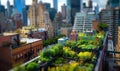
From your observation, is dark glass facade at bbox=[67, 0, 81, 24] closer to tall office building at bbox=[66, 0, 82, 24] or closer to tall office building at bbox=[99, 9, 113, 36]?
tall office building at bbox=[66, 0, 82, 24]

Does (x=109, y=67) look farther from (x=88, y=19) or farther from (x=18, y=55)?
(x=88, y=19)

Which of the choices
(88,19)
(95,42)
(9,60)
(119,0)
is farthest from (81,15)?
(9,60)

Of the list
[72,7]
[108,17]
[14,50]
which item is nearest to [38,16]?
[108,17]

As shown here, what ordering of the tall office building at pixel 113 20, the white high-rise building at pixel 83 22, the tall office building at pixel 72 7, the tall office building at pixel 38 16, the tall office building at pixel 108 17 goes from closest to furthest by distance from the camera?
the tall office building at pixel 113 20
the tall office building at pixel 108 17
the tall office building at pixel 38 16
the white high-rise building at pixel 83 22
the tall office building at pixel 72 7

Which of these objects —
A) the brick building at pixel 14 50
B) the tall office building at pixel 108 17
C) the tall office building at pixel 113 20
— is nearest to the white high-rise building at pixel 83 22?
the tall office building at pixel 108 17

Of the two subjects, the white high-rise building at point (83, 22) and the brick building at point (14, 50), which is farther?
the white high-rise building at point (83, 22)

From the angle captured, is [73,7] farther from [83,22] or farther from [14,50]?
[14,50]

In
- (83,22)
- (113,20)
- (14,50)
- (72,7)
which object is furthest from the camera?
(72,7)

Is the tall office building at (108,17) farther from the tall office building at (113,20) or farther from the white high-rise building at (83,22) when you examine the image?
the white high-rise building at (83,22)

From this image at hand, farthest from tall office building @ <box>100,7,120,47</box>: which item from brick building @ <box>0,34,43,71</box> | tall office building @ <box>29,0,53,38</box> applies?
brick building @ <box>0,34,43,71</box>
